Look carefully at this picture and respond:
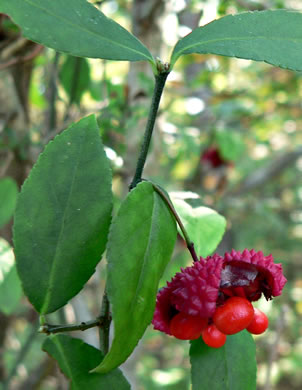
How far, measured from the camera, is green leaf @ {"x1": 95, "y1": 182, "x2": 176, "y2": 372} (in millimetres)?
394

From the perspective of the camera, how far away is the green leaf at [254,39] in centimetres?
43

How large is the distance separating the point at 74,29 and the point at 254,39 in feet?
0.51

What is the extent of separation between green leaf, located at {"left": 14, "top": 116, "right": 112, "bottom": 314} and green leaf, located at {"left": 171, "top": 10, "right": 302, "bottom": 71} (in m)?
0.11

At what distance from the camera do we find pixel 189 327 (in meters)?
0.50

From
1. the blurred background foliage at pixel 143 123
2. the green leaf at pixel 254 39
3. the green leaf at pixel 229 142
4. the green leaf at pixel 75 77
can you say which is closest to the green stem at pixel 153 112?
the green leaf at pixel 254 39

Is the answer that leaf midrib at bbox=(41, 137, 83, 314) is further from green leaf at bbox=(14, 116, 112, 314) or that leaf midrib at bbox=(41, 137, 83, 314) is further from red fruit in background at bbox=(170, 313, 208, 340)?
red fruit in background at bbox=(170, 313, 208, 340)

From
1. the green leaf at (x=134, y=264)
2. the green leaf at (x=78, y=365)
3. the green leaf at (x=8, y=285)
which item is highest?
the green leaf at (x=134, y=264)

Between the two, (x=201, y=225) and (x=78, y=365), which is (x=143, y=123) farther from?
(x=78, y=365)

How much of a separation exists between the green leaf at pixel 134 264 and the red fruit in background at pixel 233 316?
87 mm

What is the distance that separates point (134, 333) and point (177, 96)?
143cm

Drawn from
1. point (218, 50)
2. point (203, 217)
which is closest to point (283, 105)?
point (203, 217)

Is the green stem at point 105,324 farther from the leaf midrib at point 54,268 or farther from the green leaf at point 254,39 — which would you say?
the green leaf at point 254,39

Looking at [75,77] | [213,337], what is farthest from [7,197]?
[213,337]

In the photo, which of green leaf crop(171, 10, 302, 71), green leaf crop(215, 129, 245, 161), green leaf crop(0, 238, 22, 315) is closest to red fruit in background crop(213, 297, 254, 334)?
green leaf crop(171, 10, 302, 71)
